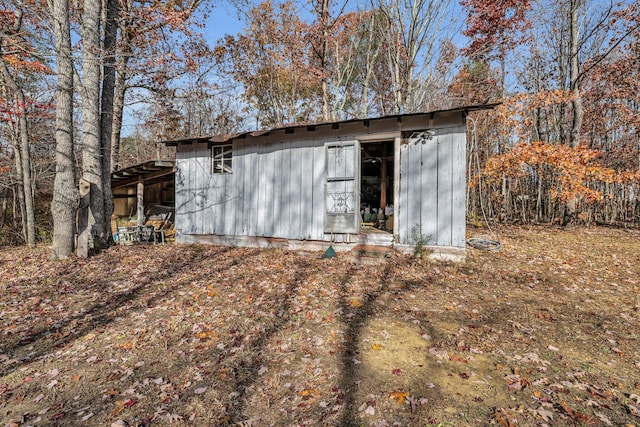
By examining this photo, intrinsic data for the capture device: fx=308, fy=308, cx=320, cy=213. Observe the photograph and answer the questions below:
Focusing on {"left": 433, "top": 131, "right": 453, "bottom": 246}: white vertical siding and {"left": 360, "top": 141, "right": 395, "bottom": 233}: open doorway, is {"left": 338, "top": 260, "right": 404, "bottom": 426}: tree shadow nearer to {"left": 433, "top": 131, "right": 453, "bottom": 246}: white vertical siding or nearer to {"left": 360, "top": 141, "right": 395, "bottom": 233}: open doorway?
{"left": 433, "top": 131, "right": 453, "bottom": 246}: white vertical siding

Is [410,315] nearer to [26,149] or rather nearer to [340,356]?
[340,356]

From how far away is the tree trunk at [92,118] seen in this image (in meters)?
7.35

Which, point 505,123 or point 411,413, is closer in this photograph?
point 411,413

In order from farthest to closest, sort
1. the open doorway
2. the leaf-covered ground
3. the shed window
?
the open doorway → the shed window → the leaf-covered ground

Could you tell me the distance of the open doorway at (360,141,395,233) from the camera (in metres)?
9.33

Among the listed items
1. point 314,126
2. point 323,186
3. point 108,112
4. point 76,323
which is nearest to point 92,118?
point 108,112

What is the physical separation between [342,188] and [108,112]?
683 centimetres

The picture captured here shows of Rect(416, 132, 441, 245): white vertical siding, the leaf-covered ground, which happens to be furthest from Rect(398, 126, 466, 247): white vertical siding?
the leaf-covered ground

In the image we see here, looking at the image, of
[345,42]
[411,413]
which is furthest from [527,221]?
[411,413]

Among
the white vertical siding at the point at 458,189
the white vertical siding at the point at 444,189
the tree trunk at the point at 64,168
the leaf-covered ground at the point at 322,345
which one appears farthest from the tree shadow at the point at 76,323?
the white vertical siding at the point at 458,189

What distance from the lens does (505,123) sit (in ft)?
40.4

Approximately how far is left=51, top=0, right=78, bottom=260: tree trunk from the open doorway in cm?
696

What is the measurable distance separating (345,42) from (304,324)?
1658 cm

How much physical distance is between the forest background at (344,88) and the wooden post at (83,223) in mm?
173
